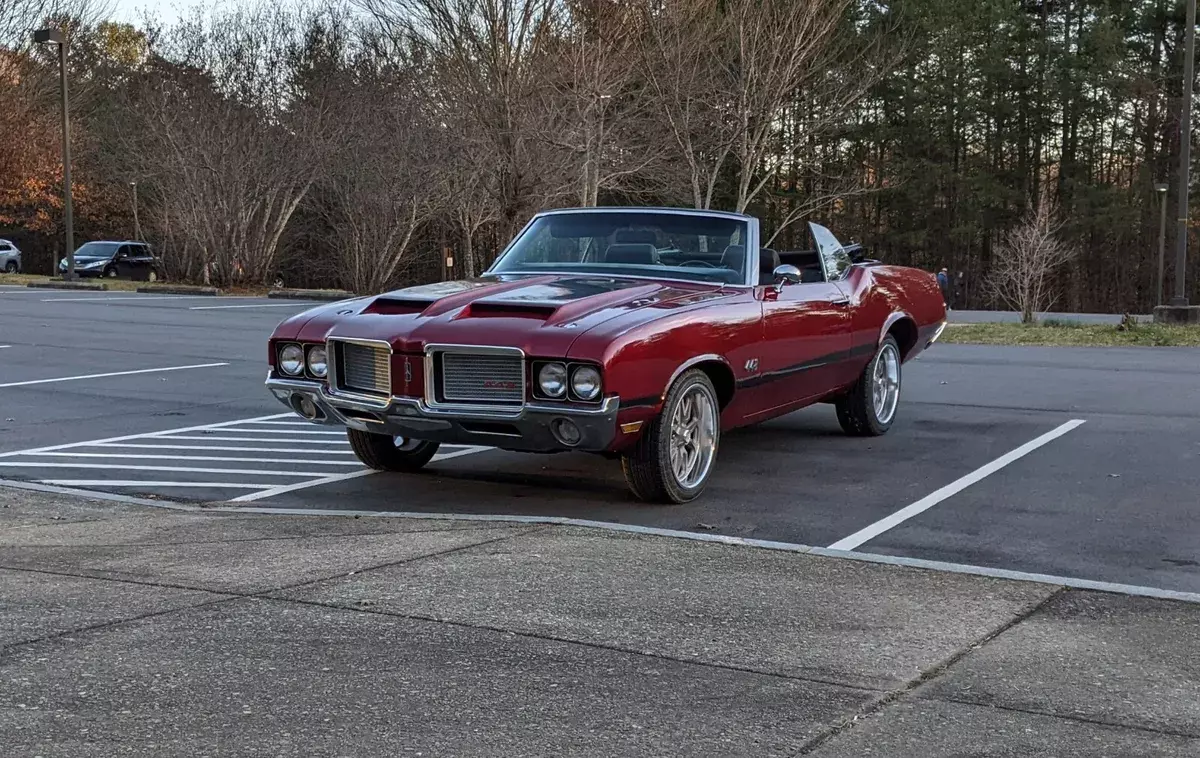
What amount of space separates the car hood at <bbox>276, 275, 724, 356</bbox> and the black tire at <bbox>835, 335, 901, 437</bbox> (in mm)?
2216

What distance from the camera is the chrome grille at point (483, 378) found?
22.0 feet

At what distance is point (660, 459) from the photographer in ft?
23.1

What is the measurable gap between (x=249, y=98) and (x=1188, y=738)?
1602 inches

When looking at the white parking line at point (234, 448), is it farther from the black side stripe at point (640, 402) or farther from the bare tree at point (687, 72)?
the bare tree at point (687, 72)

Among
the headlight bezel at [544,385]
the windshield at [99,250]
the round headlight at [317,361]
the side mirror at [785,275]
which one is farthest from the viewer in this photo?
→ the windshield at [99,250]

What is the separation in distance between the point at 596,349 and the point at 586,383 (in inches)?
7.0

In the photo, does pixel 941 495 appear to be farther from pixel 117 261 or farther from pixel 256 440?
pixel 117 261

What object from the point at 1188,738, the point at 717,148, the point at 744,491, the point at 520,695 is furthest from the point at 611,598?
the point at 717,148

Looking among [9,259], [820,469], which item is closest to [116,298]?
[820,469]

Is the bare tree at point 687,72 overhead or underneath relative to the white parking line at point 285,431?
overhead

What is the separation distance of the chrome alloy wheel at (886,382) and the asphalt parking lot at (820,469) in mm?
242

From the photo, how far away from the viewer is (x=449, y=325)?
6.91 m

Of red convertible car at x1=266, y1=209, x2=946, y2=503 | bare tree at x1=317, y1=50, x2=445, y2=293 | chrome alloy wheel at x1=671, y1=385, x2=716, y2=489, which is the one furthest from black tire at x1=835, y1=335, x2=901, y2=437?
bare tree at x1=317, y1=50, x2=445, y2=293

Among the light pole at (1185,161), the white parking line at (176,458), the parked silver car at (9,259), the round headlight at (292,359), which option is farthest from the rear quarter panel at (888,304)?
the parked silver car at (9,259)
